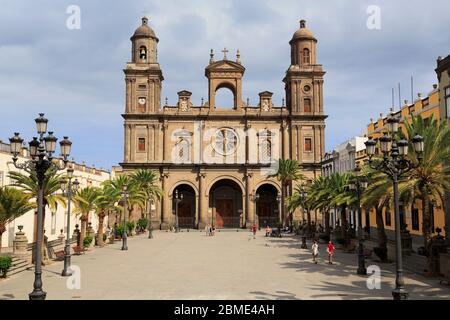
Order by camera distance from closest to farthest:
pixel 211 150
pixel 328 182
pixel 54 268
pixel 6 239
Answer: pixel 54 268
pixel 6 239
pixel 328 182
pixel 211 150

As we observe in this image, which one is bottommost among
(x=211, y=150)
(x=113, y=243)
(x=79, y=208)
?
(x=113, y=243)

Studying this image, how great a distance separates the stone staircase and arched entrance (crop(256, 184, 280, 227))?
4365cm

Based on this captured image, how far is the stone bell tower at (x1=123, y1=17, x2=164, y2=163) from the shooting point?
207 ft

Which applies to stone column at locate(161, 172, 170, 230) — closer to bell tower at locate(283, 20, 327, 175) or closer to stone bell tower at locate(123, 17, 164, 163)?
stone bell tower at locate(123, 17, 164, 163)

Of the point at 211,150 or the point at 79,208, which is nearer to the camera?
the point at 79,208

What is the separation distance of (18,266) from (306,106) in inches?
1934

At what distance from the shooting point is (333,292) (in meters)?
17.1
